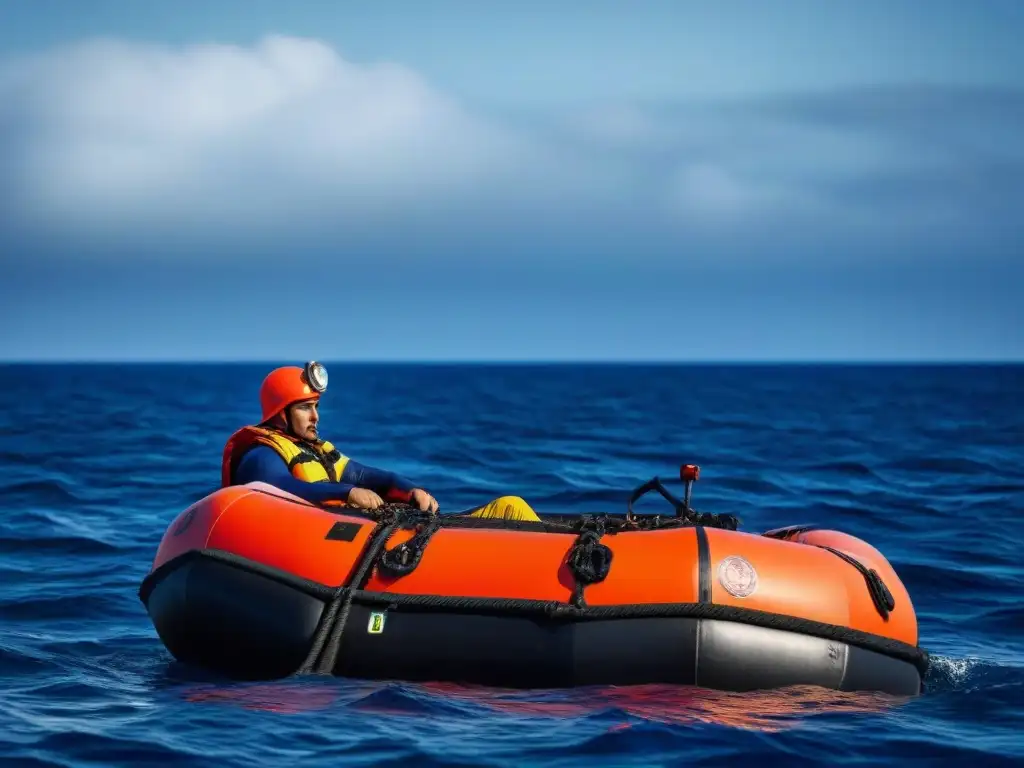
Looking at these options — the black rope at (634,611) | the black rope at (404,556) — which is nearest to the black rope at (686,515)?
the black rope at (634,611)

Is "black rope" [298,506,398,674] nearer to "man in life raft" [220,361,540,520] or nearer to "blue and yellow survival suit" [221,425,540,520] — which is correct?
"man in life raft" [220,361,540,520]

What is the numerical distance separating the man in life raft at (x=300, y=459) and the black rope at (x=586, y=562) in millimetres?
918

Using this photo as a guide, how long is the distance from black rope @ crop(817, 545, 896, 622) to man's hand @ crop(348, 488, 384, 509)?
2442 mm

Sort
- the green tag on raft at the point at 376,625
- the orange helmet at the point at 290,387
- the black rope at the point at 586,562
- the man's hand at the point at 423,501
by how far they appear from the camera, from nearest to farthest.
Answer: the black rope at the point at 586,562 → the green tag on raft at the point at 376,625 → the man's hand at the point at 423,501 → the orange helmet at the point at 290,387

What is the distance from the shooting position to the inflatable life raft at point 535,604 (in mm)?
6156

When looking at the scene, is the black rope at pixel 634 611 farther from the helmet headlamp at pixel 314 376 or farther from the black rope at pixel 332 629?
the helmet headlamp at pixel 314 376

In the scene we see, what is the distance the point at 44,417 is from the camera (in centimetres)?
3362

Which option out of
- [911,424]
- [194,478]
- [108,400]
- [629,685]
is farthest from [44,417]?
[629,685]

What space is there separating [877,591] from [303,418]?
3309 mm

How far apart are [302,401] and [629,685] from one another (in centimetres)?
264

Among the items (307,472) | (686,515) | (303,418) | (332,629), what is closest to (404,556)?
(332,629)

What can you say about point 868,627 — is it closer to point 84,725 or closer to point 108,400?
point 84,725

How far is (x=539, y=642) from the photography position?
6207 millimetres

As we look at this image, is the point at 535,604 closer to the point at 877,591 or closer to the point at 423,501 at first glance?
the point at 423,501
